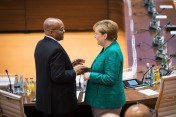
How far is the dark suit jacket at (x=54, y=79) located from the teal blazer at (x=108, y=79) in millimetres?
193

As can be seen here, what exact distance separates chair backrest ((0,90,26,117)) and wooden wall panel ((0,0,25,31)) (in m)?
5.73

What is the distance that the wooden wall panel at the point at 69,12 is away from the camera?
7.79m

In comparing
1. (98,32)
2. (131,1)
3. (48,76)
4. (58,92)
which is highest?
(131,1)

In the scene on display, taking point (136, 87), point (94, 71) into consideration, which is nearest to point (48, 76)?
point (94, 71)

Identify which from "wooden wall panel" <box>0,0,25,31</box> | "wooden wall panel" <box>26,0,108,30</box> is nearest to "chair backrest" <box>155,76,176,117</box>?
"wooden wall panel" <box>26,0,108,30</box>

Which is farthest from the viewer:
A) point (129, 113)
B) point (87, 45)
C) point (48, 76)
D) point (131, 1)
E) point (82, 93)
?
point (131, 1)

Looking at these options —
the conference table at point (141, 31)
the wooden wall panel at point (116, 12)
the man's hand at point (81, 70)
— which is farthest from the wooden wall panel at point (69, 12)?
the man's hand at point (81, 70)

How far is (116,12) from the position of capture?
802 cm

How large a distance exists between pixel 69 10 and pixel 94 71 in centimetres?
599

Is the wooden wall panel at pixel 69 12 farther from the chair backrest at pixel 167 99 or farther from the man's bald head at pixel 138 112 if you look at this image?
the man's bald head at pixel 138 112

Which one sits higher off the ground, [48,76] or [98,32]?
[98,32]

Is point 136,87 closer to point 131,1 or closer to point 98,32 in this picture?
point 98,32

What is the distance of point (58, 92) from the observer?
2061 mm

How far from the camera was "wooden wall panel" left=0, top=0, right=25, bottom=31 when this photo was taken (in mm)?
7727
